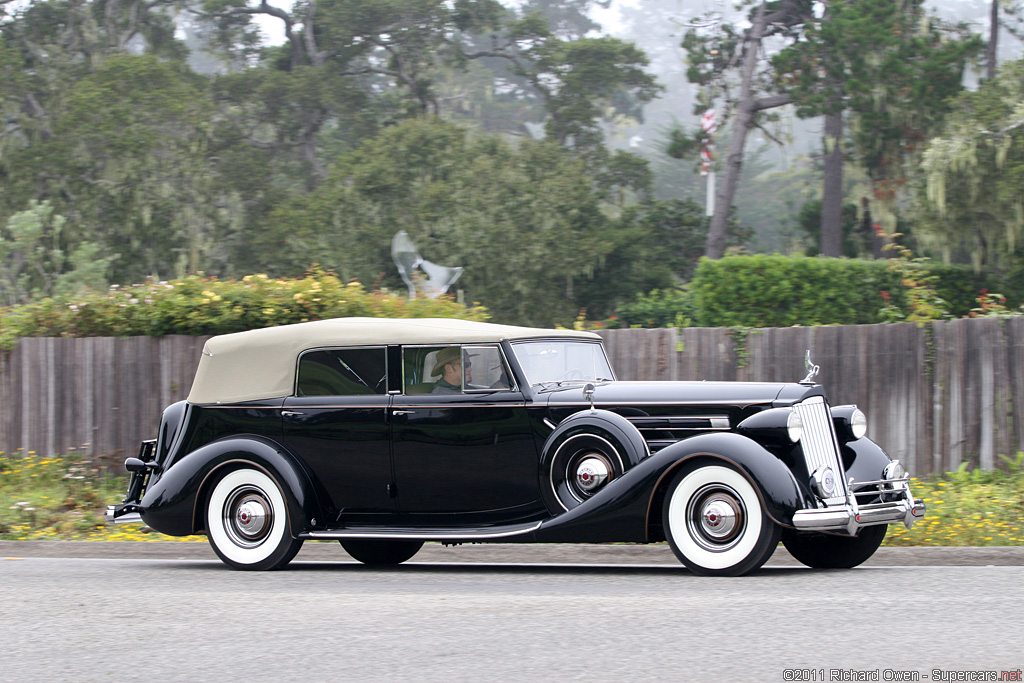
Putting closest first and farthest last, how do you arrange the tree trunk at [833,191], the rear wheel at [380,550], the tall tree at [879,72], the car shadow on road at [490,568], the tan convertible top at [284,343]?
the car shadow on road at [490,568] → the tan convertible top at [284,343] → the rear wheel at [380,550] → the tall tree at [879,72] → the tree trunk at [833,191]

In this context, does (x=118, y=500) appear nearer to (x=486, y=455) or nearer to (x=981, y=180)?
(x=486, y=455)

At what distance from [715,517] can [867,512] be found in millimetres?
939

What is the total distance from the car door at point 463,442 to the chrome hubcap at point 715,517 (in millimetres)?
1145

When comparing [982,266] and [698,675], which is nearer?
[698,675]

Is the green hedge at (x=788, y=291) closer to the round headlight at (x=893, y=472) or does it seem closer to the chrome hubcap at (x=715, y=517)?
the round headlight at (x=893, y=472)

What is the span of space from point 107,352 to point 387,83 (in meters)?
30.4

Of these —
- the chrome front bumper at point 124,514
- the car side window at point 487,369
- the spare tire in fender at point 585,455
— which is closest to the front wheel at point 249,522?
the chrome front bumper at point 124,514

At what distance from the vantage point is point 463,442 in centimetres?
781

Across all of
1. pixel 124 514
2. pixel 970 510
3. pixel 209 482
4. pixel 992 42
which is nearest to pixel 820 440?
pixel 970 510

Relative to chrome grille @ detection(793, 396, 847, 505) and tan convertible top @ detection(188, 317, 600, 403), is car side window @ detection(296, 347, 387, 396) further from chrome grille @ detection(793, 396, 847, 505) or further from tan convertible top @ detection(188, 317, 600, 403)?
chrome grille @ detection(793, 396, 847, 505)

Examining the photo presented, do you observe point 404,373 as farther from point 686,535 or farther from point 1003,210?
point 1003,210

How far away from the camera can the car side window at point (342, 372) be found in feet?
26.8

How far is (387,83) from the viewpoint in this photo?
135 feet

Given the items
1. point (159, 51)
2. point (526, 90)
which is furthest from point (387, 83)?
point (526, 90)
